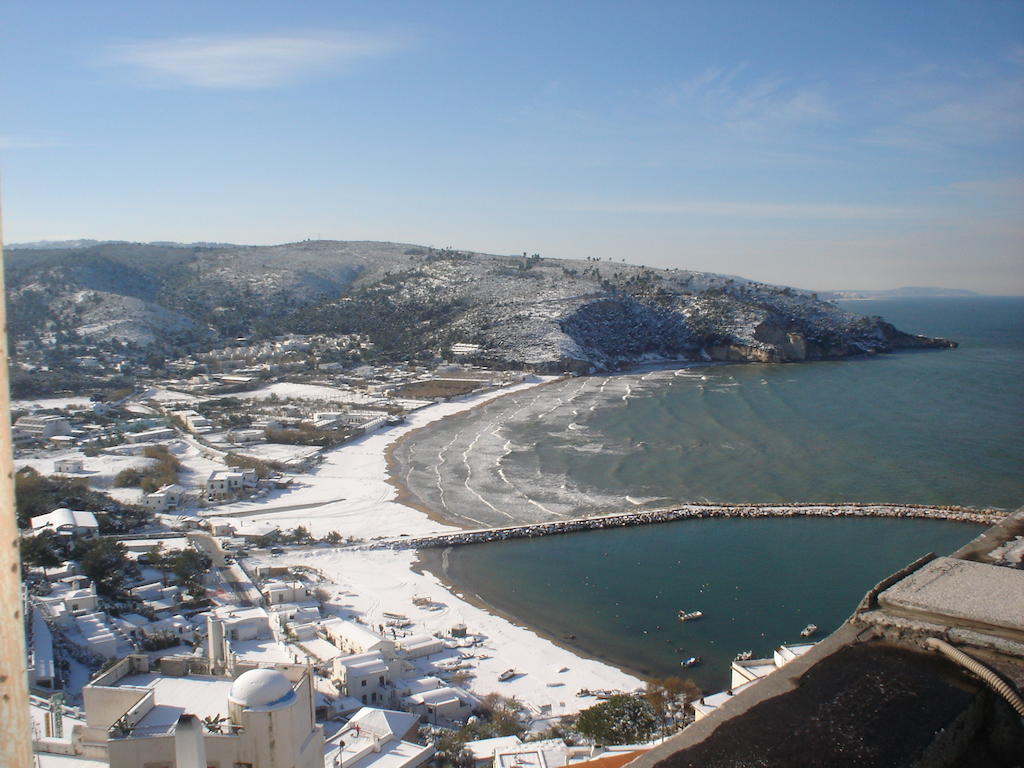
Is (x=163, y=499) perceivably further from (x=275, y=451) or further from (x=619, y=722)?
(x=619, y=722)

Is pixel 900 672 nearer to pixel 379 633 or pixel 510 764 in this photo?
pixel 510 764

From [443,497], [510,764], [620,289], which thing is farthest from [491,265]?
[510,764]

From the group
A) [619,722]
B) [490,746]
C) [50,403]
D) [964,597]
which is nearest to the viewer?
[964,597]

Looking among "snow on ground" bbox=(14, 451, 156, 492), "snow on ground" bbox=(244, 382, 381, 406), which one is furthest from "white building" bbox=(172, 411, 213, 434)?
"snow on ground" bbox=(244, 382, 381, 406)

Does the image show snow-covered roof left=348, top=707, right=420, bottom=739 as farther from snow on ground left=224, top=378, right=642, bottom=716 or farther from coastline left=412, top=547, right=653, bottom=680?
coastline left=412, top=547, right=653, bottom=680

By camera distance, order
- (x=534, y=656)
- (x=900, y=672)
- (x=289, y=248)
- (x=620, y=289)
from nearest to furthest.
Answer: (x=900, y=672) < (x=534, y=656) < (x=620, y=289) < (x=289, y=248)

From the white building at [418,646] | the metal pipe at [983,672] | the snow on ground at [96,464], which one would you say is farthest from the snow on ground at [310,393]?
the metal pipe at [983,672]

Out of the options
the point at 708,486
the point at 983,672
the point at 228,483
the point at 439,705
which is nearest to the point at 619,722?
the point at 439,705
